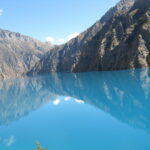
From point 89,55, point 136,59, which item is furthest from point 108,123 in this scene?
A: point 89,55

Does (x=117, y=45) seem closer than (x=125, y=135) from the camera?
No

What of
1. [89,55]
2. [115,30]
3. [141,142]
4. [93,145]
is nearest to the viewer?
[141,142]

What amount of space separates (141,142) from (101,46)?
129 meters

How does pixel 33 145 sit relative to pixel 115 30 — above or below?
below

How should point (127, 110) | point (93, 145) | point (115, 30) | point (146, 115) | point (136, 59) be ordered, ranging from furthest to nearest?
point (115, 30) < point (136, 59) < point (127, 110) < point (146, 115) < point (93, 145)

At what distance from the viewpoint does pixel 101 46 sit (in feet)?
469

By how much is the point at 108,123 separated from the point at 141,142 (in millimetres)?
7322

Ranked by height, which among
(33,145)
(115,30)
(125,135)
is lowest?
(33,145)

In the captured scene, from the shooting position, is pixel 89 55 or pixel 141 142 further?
pixel 89 55

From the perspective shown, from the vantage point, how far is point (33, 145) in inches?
786

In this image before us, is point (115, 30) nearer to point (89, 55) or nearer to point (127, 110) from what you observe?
point (89, 55)

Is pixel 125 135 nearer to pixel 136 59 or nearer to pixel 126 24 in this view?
pixel 136 59

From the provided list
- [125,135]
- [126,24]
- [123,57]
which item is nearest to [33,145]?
[125,135]

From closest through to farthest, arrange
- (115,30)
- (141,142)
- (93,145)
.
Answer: (141,142)
(93,145)
(115,30)
